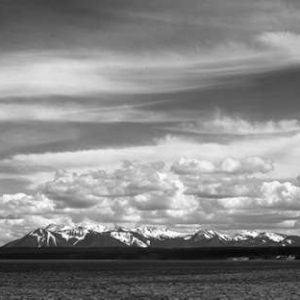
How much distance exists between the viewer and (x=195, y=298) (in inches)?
4466

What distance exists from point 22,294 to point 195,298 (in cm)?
3700

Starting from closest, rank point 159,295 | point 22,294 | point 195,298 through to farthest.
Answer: point 195,298 → point 159,295 → point 22,294

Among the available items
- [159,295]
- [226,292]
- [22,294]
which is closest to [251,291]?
[226,292]

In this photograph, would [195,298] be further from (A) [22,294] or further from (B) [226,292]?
(A) [22,294]

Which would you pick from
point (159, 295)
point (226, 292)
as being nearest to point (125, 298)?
point (159, 295)

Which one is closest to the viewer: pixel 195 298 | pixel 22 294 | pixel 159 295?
pixel 195 298

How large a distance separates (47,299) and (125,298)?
14012 mm

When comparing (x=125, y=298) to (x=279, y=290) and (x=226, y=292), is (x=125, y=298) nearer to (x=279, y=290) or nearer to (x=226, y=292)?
(x=226, y=292)

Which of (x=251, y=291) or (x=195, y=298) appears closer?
(x=195, y=298)

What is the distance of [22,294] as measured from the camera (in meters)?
130

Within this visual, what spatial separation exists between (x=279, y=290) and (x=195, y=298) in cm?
2586

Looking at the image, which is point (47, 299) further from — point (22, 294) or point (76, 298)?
point (22, 294)

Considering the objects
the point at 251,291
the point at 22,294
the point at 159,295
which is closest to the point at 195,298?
the point at 159,295

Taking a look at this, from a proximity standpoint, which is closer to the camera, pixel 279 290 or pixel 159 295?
pixel 159 295
